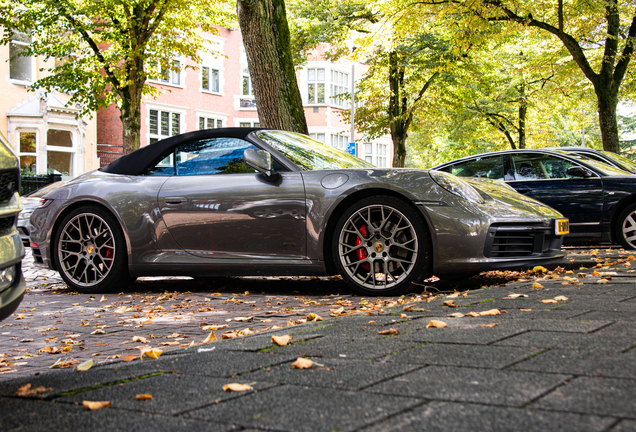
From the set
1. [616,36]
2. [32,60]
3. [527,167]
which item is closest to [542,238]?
[527,167]

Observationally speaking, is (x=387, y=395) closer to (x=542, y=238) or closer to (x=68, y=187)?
(x=542, y=238)

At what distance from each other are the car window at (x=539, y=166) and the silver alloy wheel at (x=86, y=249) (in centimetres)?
595

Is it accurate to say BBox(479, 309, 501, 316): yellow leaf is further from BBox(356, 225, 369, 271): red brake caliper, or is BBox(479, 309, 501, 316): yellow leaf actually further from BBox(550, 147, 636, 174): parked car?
BBox(550, 147, 636, 174): parked car

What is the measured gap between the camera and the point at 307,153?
5.60 meters

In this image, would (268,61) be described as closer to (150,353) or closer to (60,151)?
(150,353)

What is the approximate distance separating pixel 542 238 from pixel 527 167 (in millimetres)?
4257

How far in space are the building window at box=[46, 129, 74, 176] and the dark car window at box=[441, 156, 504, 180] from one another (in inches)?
808

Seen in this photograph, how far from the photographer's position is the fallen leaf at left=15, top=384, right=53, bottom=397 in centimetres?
217

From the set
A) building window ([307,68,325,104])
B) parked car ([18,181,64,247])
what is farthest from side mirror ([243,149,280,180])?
building window ([307,68,325,104])

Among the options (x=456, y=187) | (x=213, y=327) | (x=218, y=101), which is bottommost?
(x=213, y=327)

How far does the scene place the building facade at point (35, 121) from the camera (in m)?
23.1

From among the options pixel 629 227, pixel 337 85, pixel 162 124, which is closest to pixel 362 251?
pixel 629 227

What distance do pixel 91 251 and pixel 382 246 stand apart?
289 cm

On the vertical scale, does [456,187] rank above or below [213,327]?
above
